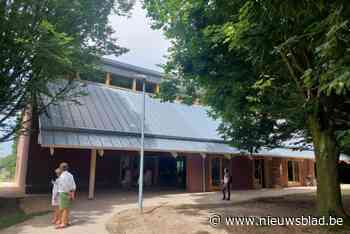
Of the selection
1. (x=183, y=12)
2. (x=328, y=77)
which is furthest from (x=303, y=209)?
(x=183, y=12)

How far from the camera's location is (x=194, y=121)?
18969 mm

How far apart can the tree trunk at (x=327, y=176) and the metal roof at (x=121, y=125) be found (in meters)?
7.89

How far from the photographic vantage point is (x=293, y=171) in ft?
75.5

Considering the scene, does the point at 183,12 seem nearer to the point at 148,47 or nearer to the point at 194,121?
the point at 148,47

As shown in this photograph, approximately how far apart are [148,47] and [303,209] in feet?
35.1

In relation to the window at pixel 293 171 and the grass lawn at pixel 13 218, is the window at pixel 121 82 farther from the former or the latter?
the window at pixel 293 171

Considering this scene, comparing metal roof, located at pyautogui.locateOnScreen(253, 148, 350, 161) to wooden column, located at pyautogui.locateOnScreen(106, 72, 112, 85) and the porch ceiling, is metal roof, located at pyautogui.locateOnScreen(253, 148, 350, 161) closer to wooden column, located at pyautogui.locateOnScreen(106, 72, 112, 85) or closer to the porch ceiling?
the porch ceiling

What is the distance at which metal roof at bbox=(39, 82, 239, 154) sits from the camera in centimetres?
1240

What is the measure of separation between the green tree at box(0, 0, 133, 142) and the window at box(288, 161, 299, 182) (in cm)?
1819

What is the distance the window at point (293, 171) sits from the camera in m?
22.7

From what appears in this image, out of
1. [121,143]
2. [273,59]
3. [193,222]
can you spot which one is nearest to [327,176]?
[273,59]

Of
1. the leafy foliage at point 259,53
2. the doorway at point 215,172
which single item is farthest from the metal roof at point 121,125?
the leafy foliage at point 259,53

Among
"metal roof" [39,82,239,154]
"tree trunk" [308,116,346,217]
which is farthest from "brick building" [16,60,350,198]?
"tree trunk" [308,116,346,217]

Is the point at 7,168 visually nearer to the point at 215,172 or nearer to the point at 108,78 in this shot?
the point at 108,78
